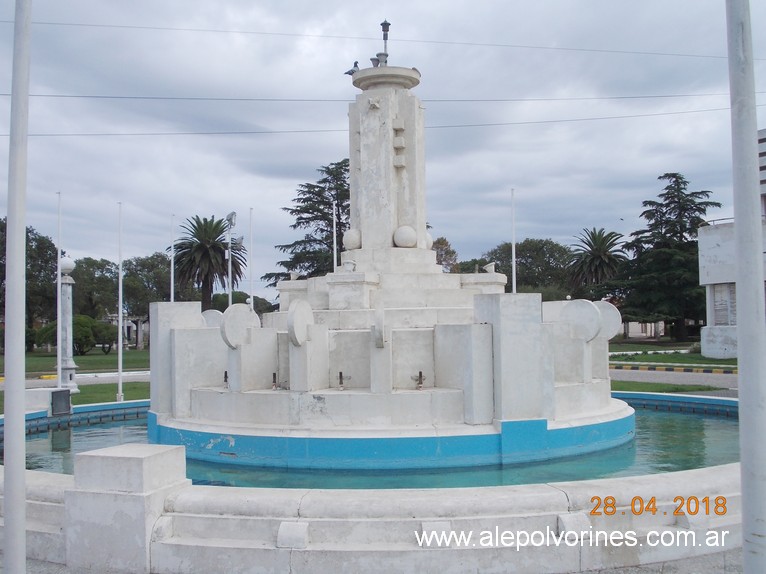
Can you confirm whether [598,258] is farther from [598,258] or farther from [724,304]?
[724,304]

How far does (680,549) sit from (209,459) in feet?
25.5

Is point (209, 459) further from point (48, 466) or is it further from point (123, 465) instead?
point (123, 465)

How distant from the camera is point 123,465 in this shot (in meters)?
5.96

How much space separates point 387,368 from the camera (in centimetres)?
1094

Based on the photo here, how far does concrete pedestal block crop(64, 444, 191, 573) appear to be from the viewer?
5863 millimetres

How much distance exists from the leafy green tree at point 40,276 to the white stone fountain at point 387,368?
4671 centimetres

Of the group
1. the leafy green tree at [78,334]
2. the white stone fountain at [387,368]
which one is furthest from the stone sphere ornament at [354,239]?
the leafy green tree at [78,334]

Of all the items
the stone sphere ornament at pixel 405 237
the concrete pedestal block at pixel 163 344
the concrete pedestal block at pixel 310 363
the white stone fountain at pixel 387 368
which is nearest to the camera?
the white stone fountain at pixel 387 368

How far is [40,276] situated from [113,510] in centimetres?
5624

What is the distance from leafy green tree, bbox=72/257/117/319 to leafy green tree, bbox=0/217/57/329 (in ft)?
13.4

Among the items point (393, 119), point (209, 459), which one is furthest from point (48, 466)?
point (393, 119)

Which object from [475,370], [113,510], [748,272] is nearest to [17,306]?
[113,510]

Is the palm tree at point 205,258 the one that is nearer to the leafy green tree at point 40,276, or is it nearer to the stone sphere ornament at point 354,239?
the leafy green tree at point 40,276

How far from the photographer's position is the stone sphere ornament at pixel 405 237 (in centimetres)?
1523
